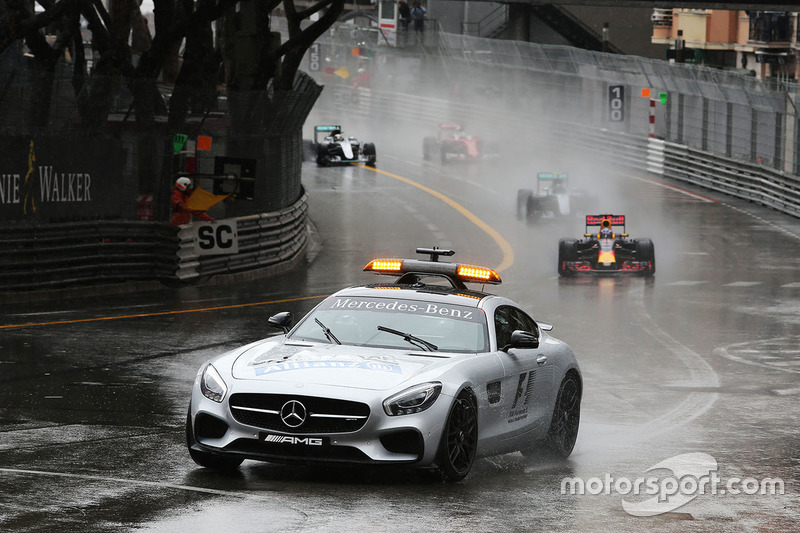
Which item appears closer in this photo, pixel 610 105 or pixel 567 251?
pixel 567 251

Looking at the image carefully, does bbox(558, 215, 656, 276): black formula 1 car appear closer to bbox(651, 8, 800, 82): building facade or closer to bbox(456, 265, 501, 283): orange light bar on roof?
bbox(456, 265, 501, 283): orange light bar on roof

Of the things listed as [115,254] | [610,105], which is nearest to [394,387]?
[115,254]

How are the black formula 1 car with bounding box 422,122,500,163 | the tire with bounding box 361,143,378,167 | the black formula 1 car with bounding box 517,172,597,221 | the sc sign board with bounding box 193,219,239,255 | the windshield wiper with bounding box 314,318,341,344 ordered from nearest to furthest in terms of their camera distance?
the windshield wiper with bounding box 314,318,341,344 → the sc sign board with bounding box 193,219,239,255 → the black formula 1 car with bounding box 517,172,597,221 → the tire with bounding box 361,143,378,167 → the black formula 1 car with bounding box 422,122,500,163

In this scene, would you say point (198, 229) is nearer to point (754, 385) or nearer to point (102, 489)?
point (754, 385)

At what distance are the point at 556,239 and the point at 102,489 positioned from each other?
25.9 meters

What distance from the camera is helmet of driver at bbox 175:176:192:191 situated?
23109mm

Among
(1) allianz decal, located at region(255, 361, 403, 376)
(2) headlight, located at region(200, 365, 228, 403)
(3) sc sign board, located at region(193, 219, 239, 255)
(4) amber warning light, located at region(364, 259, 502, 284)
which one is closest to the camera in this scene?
(2) headlight, located at region(200, 365, 228, 403)

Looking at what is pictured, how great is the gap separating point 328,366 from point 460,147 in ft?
142

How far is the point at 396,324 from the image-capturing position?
9.80 meters

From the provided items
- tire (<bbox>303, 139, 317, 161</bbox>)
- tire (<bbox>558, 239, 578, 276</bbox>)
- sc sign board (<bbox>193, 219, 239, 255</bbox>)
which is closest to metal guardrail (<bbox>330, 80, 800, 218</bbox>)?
tire (<bbox>303, 139, 317, 161</bbox>)

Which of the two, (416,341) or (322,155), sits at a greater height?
(322,155)

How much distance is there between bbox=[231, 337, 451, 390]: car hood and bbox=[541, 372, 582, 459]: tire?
4.89 ft

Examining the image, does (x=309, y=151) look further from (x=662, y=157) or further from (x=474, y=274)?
(x=474, y=274)

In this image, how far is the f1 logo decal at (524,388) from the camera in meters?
9.81
